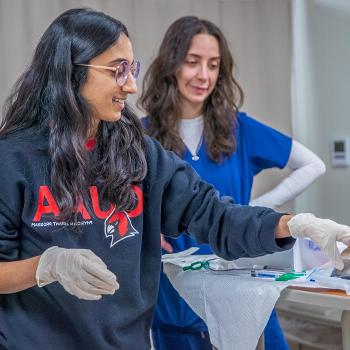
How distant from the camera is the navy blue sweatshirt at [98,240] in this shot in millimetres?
1213

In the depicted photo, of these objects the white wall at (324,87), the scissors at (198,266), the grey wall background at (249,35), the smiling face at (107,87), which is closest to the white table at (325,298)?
the scissors at (198,266)

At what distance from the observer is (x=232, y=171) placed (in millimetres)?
1965

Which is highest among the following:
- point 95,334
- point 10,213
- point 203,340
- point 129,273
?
point 10,213

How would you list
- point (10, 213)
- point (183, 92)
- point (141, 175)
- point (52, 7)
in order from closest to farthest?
1. point (10, 213)
2. point (141, 175)
3. point (183, 92)
4. point (52, 7)

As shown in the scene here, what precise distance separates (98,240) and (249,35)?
187 cm

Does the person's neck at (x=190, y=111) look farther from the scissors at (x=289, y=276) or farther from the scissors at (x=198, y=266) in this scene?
the scissors at (x=289, y=276)

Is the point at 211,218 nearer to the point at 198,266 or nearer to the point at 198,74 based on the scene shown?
the point at 198,266

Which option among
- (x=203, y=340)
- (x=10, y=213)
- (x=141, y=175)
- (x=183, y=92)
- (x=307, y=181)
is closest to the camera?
(x=10, y=213)

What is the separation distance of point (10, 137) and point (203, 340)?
90 cm

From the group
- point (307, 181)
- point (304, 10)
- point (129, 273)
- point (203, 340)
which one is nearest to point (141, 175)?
point (129, 273)

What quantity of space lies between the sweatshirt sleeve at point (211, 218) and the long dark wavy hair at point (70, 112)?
0.10 m

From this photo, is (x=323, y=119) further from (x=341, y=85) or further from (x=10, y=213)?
(x=10, y=213)

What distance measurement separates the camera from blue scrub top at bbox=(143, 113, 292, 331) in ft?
5.98

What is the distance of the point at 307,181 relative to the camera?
2270mm
